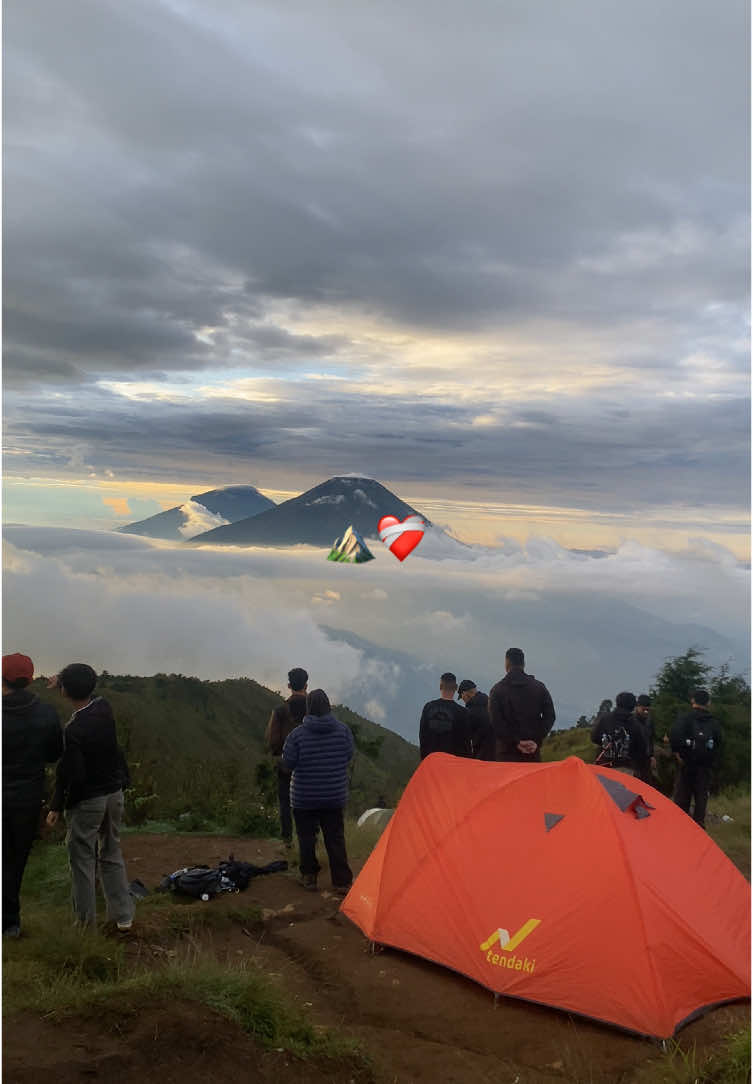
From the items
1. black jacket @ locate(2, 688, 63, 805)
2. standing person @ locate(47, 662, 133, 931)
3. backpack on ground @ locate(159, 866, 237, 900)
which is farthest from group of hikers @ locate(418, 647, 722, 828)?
black jacket @ locate(2, 688, 63, 805)

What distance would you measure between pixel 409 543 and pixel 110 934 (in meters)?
6.18

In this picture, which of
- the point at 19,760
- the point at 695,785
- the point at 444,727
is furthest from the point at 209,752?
the point at 19,760

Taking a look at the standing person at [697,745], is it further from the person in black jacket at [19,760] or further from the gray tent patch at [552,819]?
the person in black jacket at [19,760]

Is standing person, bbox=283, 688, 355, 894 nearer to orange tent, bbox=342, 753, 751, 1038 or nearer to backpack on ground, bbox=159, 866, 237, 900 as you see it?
orange tent, bbox=342, 753, 751, 1038

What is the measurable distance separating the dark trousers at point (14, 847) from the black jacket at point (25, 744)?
0.10 metres

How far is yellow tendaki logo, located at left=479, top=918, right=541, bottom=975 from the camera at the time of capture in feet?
22.9

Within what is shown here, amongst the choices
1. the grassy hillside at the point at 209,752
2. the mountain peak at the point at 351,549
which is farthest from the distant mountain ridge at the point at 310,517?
the mountain peak at the point at 351,549

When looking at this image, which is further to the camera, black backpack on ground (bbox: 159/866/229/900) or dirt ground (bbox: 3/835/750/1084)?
black backpack on ground (bbox: 159/866/229/900)

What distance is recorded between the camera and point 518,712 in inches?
413

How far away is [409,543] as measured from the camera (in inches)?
460

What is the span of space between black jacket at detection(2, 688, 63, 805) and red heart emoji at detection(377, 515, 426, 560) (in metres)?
5.21

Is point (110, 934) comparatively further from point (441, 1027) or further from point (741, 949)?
point (741, 949)

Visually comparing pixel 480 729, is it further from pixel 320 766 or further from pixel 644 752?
pixel 644 752

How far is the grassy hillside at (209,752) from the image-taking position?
13383mm
